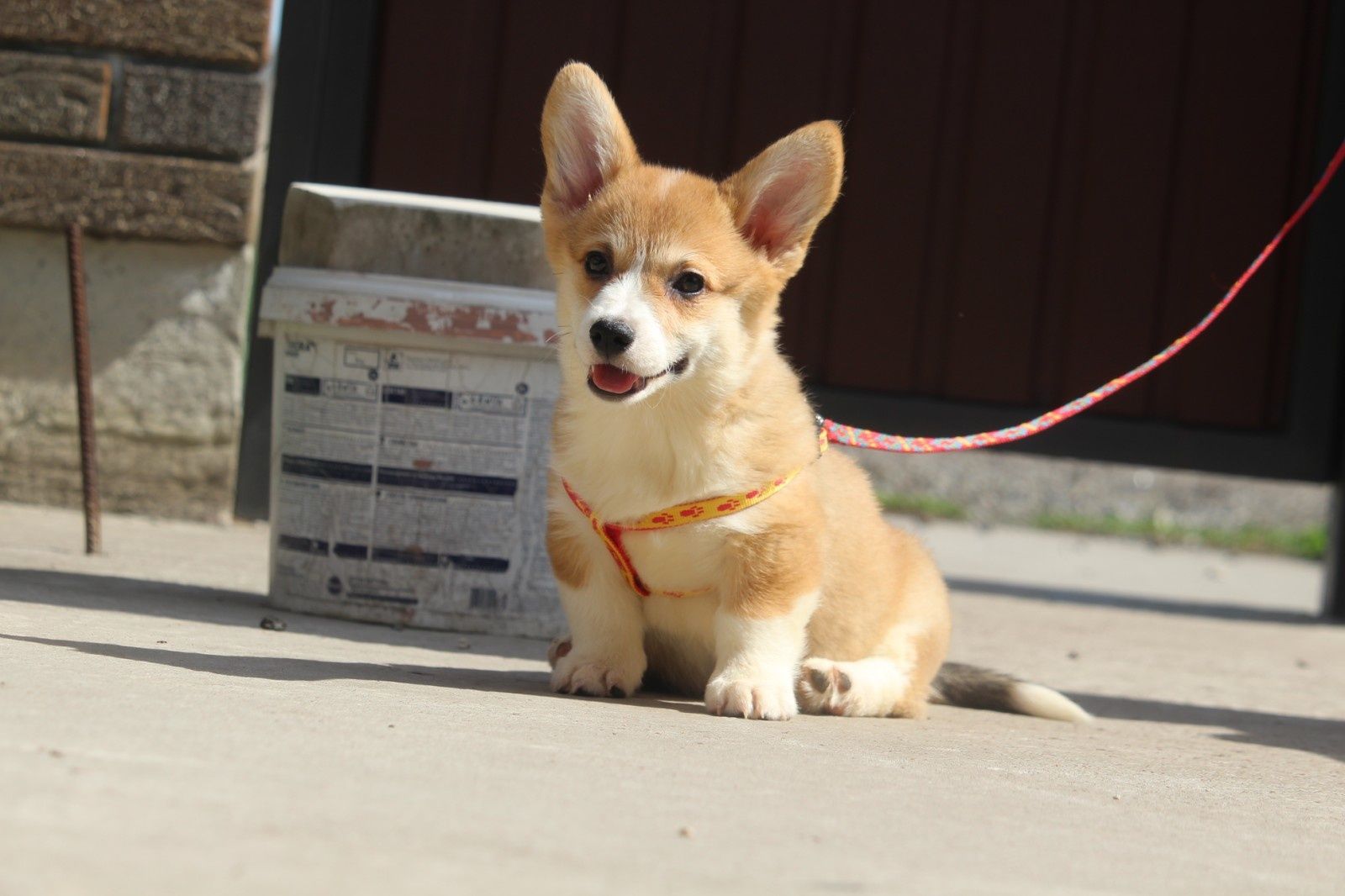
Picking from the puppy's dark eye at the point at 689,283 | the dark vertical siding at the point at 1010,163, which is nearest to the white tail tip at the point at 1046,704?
the puppy's dark eye at the point at 689,283

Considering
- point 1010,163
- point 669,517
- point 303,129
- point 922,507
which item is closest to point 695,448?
point 669,517

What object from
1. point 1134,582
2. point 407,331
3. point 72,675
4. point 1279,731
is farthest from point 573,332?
point 1134,582

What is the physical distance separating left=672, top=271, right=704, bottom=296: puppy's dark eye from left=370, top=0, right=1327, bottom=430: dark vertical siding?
3558 millimetres

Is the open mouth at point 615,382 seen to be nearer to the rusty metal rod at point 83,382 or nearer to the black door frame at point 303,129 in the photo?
the rusty metal rod at point 83,382

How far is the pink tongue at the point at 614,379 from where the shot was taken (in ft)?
9.02

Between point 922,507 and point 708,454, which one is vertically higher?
point 708,454

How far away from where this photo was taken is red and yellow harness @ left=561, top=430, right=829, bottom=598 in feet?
9.33

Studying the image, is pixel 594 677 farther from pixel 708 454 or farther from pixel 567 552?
pixel 708 454

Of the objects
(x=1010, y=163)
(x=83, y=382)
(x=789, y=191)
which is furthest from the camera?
(x=1010, y=163)

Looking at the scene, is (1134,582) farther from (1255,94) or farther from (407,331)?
(407,331)

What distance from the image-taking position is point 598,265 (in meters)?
2.88

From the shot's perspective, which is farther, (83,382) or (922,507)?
(922,507)

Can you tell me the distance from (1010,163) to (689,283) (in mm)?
3934

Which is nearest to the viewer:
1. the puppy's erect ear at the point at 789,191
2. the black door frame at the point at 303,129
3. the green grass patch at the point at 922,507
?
the puppy's erect ear at the point at 789,191
